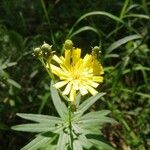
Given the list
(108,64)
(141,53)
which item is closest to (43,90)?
(108,64)

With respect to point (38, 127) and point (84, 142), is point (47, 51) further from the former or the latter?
point (84, 142)

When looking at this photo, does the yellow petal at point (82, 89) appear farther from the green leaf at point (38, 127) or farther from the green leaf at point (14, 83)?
the green leaf at point (14, 83)

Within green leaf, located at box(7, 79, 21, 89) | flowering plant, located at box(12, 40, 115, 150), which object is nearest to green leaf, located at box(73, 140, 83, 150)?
flowering plant, located at box(12, 40, 115, 150)

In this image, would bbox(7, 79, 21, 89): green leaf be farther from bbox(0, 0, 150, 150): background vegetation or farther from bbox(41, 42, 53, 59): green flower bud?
bbox(41, 42, 53, 59): green flower bud

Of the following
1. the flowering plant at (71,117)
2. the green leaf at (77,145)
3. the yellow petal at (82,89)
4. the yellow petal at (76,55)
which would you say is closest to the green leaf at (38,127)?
the flowering plant at (71,117)

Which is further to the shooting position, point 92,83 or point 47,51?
point 92,83

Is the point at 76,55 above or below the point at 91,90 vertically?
above

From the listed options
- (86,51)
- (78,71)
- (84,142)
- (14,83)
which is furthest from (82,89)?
(86,51)
